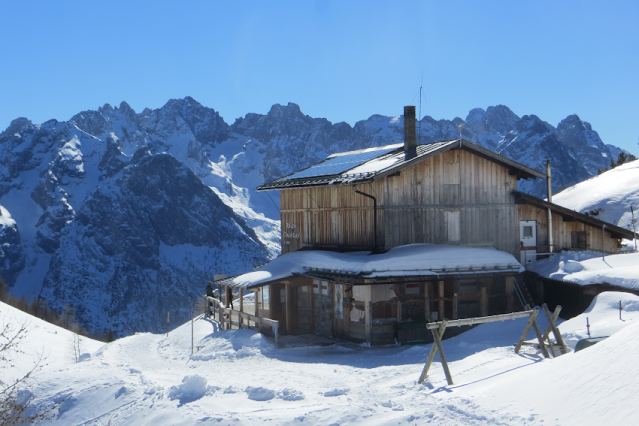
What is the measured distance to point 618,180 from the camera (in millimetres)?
49719

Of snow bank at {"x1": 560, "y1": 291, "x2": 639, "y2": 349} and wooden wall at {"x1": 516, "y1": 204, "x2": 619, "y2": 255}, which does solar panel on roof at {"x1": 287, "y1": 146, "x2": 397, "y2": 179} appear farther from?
snow bank at {"x1": 560, "y1": 291, "x2": 639, "y2": 349}

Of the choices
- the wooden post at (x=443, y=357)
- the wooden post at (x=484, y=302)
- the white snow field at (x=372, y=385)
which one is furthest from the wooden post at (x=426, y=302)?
the wooden post at (x=443, y=357)

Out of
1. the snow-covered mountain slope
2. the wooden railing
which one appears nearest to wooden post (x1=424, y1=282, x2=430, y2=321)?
the wooden railing

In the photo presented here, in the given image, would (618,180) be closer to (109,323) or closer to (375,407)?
(375,407)

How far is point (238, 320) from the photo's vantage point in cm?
2544

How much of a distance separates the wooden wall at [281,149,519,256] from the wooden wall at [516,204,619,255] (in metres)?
1.40

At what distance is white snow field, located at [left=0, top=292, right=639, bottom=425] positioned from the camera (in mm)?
8812

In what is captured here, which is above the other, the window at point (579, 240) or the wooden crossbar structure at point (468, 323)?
the window at point (579, 240)

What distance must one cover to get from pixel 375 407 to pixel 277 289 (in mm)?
14900

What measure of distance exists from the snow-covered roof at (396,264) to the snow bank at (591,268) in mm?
2050

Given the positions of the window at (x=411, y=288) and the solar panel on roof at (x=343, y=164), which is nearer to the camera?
A: the window at (x=411, y=288)

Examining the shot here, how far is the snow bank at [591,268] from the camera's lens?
745 inches

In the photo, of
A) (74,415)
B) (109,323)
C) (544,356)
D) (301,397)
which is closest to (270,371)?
(301,397)

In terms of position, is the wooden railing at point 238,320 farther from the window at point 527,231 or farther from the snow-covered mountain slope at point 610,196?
the snow-covered mountain slope at point 610,196
